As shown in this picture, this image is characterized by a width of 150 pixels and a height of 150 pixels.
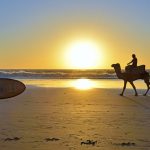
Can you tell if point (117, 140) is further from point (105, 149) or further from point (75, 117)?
point (75, 117)

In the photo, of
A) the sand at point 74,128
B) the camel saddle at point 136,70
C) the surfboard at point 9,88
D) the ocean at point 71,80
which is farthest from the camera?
the ocean at point 71,80

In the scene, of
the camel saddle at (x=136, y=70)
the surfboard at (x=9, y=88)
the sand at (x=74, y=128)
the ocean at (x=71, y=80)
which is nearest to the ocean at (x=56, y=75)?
the ocean at (x=71, y=80)

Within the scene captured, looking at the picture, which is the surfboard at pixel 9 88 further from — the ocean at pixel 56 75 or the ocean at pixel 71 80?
the ocean at pixel 56 75

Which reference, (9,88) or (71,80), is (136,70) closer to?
(9,88)

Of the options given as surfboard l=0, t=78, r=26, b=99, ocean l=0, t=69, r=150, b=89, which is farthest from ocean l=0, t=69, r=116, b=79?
surfboard l=0, t=78, r=26, b=99

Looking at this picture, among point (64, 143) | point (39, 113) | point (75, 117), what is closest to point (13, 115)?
point (39, 113)

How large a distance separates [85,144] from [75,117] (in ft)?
11.1

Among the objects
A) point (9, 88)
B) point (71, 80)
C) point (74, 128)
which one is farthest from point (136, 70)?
point (71, 80)

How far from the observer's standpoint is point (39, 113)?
11.7m

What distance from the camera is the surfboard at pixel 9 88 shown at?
6.11 meters

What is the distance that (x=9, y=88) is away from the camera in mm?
6168

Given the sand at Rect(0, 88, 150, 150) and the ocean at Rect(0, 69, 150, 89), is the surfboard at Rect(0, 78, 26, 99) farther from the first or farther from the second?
the ocean at Rect(0, 69, 150, 89)

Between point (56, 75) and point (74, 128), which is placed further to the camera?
point (56, 75)

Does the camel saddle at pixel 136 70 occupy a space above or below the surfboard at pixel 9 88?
above
